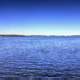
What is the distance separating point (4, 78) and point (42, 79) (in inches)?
47.9

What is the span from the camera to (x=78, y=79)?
11734 mm

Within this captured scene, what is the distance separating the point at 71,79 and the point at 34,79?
1178mm

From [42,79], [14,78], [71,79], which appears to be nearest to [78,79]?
[71,79]

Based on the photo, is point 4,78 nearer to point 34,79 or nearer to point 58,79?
point 34,79

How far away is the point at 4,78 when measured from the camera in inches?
467

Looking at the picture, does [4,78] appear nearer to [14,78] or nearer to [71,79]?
[14,78]

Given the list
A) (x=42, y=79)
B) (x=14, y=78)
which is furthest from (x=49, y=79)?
Answer: (x=14, y=78)

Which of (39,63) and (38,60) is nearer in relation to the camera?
(39,63)

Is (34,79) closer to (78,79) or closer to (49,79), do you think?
(49,79)

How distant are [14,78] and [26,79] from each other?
0.38m

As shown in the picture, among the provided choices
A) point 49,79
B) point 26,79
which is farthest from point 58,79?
point 26,79

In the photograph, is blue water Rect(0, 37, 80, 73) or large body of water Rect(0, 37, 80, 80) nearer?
large body of water Rect(0, 37, 80, 80)

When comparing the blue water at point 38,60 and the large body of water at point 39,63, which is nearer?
the large body of water at point 39,63

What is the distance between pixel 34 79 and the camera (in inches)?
463
